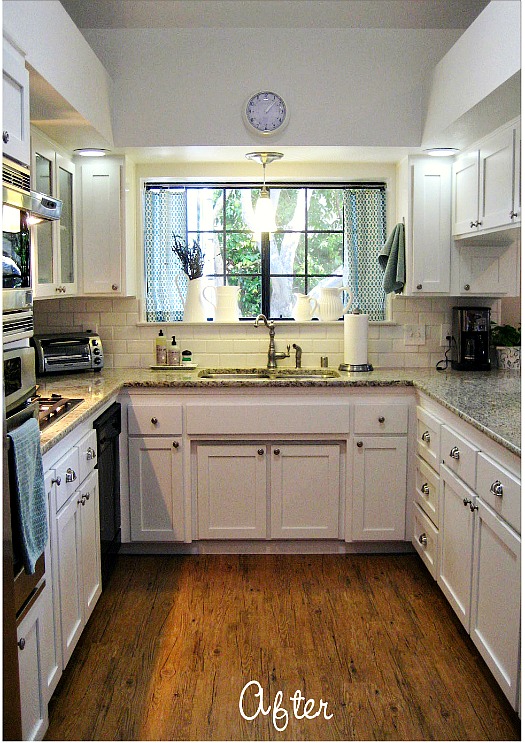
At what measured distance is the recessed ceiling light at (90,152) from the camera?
3820 mm

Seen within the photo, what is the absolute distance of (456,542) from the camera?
113 inches

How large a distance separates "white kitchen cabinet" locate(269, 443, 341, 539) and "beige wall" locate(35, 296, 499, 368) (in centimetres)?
75

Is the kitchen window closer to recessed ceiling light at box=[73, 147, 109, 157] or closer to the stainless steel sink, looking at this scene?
the stainless steel sink

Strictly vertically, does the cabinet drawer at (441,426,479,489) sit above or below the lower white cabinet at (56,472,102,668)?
above

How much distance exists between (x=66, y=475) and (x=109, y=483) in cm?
90

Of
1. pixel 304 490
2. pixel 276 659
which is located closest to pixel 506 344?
pixel 304 490

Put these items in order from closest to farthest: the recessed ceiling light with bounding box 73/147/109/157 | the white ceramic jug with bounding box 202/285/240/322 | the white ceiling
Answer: the white ceiling < the recessed ceiling light with bounding box 73/147/109/157 < the white ceramic jug with bounding box 202/285/240/322

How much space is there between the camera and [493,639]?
241 cm

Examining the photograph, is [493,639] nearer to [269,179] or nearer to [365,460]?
[365,460]

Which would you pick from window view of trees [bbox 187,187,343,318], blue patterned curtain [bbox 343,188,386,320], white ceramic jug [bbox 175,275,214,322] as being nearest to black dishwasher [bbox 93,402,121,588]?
white ceramic jug [bbox 175,275,214,322]

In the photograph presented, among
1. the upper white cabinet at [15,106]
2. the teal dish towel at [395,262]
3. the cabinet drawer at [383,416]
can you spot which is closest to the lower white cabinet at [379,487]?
the cabinet drawer at [383,416]

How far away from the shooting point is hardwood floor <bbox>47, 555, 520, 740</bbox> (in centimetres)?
236

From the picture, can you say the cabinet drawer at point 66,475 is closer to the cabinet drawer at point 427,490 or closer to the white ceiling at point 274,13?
the cabinet drawer at point 427,490

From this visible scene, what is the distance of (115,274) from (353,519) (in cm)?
179
